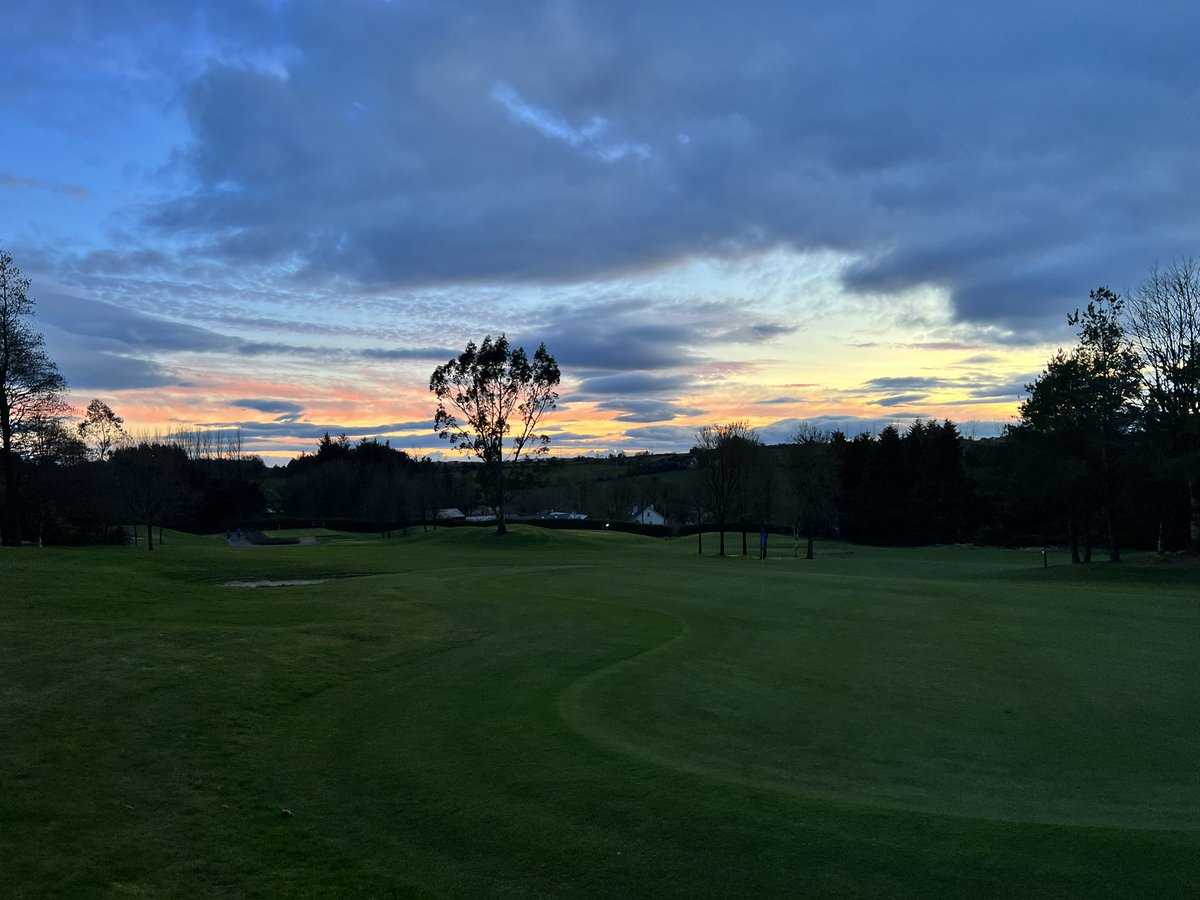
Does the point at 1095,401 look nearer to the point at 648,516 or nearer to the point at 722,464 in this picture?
the point at 722,464

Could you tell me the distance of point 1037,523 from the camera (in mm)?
76312

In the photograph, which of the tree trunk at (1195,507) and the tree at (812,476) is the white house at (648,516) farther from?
the tree trunk at (1195,507)

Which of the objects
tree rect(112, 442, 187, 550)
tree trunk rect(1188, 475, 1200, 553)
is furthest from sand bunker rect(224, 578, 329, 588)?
tree trunk rect(1188, 475, 1200, 553)

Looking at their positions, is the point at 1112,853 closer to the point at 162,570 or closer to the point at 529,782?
the point at 529,782

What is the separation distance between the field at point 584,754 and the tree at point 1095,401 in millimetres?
22446

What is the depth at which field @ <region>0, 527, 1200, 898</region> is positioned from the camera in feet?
20.9

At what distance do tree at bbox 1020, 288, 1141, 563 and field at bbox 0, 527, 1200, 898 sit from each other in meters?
22.4

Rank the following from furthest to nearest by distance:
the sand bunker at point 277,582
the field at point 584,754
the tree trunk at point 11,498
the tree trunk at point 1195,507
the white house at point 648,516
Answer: the white house at point 648,516 < the tree trunk at point 11,498 < the tree trunk at point 1195,507 < the sand bunker at point 277,582 < the field at point 584,754

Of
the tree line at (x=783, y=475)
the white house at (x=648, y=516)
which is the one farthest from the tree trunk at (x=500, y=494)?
the white house at (x=648, y=516)

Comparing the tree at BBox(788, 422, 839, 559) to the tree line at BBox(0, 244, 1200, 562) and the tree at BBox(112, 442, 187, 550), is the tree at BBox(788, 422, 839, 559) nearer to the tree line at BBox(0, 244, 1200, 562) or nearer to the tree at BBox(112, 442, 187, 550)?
the tree line at BBox(0, 244, 1200, 562)

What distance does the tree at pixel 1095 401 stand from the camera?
130 feet

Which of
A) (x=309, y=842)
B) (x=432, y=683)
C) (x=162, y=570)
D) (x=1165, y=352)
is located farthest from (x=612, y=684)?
(x=1165, y=352)

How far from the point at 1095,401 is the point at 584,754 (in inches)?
1566

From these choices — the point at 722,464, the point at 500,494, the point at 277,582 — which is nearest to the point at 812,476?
the point at 722,464
